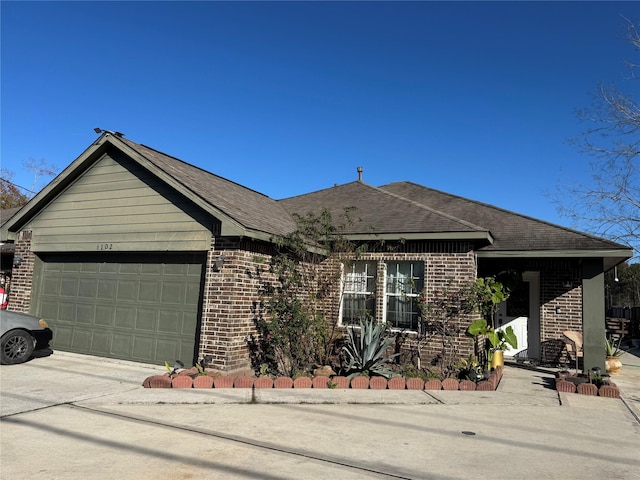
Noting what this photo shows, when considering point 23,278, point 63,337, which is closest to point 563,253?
point 63,337

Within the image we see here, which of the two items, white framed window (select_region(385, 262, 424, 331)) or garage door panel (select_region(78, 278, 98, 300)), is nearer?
white framed window (select_region(385, 262, 424, 331))

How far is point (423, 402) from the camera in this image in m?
7.01

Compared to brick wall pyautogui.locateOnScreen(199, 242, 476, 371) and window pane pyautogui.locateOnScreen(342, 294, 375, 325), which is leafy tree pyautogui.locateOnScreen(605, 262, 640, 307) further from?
window pane pyautogui.locateOnScreen(342, 294, 375, 325)

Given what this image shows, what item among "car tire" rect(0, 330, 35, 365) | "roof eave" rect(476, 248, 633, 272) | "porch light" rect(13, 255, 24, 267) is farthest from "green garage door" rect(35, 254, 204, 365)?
"roof eave" rect(476, 248, 633, 272)

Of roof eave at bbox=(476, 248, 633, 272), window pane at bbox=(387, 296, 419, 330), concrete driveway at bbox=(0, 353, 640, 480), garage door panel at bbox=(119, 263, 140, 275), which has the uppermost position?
roof eave at bbox=(476, 248, 633, 272)

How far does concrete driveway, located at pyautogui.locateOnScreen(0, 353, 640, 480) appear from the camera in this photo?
421 centimetres

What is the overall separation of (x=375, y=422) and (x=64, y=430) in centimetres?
367

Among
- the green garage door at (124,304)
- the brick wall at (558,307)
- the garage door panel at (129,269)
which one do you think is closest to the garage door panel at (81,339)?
the green garage door at (124,304)

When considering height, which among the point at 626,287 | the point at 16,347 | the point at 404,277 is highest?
the point at 626,287

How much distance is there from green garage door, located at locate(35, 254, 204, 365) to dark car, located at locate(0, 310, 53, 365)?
0.96 m

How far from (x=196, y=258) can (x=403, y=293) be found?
14.6ft

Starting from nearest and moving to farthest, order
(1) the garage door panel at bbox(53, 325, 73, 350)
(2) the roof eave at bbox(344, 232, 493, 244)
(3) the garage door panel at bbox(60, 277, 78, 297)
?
(2) the roof eave at bbox(344, 232, 493, 244), (1) the garage door panel at bbox(53, 325, 73, 350), (3) the garage door panel at bbox(60, 277, 78, 297)

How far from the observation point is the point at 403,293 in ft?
32.7

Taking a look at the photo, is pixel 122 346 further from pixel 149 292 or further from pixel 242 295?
pixel 242 295
